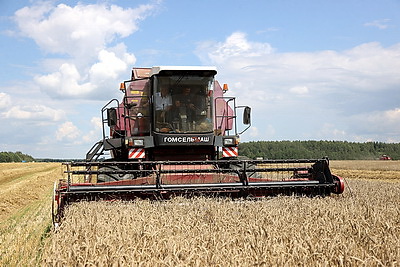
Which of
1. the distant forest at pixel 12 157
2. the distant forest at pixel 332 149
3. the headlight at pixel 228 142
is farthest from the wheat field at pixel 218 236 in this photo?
the distant forest at pixel 12 157

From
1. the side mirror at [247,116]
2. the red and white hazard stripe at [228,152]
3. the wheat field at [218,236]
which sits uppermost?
the side mirror at [247,116]

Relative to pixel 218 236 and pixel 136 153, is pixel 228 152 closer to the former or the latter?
pixel 136 153

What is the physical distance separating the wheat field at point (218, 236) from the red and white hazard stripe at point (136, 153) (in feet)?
8.01

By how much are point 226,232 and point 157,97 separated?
5287mm

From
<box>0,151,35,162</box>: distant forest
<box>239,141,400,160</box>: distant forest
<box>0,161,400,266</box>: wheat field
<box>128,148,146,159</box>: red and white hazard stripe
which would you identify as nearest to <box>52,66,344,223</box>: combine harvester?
<box>128,148,146,159</box>: red and white hazard stripe

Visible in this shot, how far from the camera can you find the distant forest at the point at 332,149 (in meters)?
84.5

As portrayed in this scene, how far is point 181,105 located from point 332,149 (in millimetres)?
85317

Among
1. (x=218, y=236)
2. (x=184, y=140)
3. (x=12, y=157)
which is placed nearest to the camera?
(x=218, y=236)

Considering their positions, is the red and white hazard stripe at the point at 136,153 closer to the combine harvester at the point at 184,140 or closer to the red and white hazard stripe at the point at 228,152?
the combine harvester at the point at 184,140

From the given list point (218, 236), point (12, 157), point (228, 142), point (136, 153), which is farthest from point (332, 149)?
point (218, 236)

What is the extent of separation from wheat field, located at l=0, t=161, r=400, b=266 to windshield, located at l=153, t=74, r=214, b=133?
269cm

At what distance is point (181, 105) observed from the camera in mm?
8805

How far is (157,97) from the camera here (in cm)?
884

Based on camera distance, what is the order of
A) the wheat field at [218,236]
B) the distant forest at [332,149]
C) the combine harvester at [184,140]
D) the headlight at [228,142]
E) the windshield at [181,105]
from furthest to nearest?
the distant forest at [332,149]
the headlight at [228,142]
the windshield at [181,105]
the combine harvester at [184,140]
the wheat field at [218,236]
